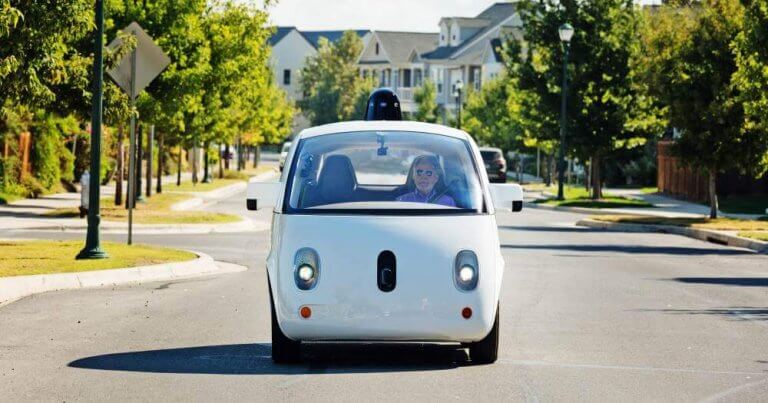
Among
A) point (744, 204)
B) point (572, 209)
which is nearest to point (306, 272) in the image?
point (572, 209)

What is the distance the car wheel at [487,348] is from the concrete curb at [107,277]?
6445 millimetres

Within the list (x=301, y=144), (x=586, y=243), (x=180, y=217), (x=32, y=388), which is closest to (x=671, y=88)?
(x=586, y=243)

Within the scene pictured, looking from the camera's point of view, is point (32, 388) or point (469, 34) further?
point (469, 34)

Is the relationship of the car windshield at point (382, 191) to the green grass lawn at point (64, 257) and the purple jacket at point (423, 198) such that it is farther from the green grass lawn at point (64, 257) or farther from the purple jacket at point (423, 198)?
the green grass lawn at point (64, 257)

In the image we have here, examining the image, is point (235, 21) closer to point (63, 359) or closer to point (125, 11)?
point (125, 11)

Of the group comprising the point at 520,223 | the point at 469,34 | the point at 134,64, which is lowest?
the point at 520,223

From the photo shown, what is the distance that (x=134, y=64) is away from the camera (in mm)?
22891

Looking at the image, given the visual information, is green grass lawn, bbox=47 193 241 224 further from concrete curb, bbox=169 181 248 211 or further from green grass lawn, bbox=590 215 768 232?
green grass lawn, bbox=590 215 768 232

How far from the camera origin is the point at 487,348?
35.7ft

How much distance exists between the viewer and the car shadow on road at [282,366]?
1063cm

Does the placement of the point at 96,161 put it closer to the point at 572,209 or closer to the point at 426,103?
the point at 572,209

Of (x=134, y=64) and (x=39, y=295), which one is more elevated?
(x=134, y=64)

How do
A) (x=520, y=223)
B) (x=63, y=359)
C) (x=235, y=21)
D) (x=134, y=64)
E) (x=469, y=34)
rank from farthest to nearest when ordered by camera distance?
(x=469, y=34)
(x=235, y=21)
(x=520, y=223)
(x=134, y=64)
(x=63, y=359)

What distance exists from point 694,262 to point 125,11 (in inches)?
621
